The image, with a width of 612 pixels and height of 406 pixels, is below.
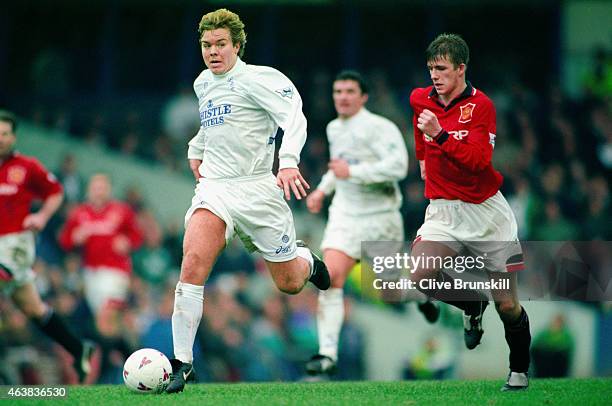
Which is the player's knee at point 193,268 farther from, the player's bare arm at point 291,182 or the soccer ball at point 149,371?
the player's bare arm at point 291,182

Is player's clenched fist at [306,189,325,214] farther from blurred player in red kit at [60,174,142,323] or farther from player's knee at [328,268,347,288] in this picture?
blurred player in red kit at [60,174,142,323]

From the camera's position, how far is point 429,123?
6.96 m

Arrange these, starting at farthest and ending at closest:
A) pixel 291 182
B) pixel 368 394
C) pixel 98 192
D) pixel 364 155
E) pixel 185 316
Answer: pixel 98 192 → pixel 364 155 → pixel 368 394 → pixel 185 316 → pixel 291 182

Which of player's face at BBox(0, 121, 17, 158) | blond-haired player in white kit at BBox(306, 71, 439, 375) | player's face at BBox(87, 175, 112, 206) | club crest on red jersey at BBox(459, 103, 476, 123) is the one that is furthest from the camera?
player's face at BBox(87, 175, 112, 206)

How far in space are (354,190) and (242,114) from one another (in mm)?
2589

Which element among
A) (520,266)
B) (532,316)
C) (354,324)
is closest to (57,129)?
(354,324)

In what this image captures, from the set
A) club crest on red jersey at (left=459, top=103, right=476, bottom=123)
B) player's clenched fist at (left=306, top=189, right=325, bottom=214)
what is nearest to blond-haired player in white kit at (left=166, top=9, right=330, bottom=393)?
club crest on red jersey at (left=459, top=103, right=476, bottom=123)

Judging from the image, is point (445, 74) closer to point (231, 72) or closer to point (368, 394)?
point (231, 72)

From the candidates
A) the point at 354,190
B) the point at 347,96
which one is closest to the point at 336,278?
the point at 354,190

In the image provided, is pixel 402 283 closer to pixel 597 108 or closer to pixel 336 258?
pixel 336 258

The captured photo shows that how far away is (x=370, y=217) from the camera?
980 centimetres

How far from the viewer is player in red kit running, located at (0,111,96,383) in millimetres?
9742

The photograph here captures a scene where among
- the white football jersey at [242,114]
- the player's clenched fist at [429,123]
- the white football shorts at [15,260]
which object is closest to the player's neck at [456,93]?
the player's clenched fist at [429,123]

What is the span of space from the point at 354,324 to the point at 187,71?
627cm
